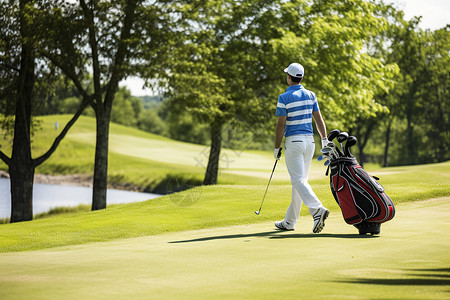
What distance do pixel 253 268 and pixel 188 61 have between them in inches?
624

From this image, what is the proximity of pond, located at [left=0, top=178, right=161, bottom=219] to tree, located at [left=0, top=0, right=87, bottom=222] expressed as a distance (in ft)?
14.3

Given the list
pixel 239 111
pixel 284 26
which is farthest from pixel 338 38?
pixel 239 111

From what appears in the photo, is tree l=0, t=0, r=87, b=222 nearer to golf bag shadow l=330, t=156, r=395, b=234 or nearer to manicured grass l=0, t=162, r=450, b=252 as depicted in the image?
manicured grass l=0, t=162, r=450, b=252

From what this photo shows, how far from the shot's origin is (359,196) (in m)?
8.20

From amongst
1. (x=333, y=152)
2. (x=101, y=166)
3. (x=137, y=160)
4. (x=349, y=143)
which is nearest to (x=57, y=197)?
(x=101, y=166)

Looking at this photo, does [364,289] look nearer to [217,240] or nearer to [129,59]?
[217,240]

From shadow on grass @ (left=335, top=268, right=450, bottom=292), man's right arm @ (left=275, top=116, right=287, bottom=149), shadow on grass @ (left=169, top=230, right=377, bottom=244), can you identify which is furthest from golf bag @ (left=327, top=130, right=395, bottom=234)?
shadow on grass @ (left=335, top=268, right=450, bottom=292)

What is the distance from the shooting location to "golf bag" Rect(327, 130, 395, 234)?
8.09m

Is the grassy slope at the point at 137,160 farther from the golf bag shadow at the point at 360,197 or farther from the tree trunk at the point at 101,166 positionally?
the golf bag shadow at the point at 360,197

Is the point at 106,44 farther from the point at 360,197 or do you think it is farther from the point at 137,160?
the point at 137,160

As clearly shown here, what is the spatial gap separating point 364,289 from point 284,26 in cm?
2198

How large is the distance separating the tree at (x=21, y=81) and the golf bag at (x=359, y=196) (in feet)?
41.9

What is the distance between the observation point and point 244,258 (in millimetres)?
6555

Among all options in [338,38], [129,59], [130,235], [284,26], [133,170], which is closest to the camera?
[130,235]
